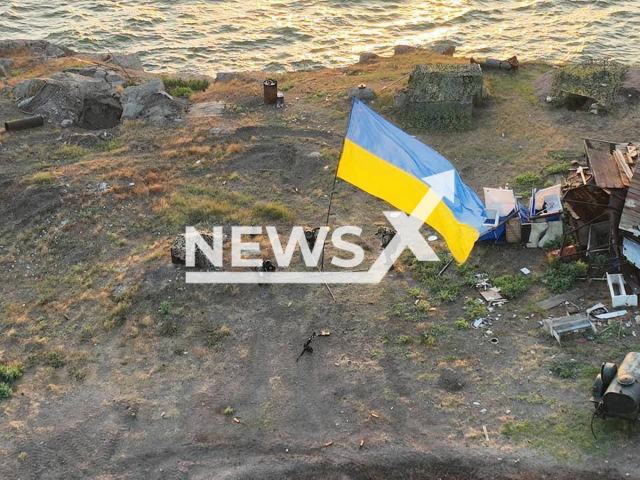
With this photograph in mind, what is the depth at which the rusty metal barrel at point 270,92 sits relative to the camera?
2542cm

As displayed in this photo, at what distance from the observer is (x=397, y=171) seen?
14.1 meters

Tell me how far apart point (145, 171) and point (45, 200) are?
→ 124 inches

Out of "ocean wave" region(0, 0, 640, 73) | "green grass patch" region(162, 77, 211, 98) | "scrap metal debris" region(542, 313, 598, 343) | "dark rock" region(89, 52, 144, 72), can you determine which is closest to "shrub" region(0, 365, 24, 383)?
"scrap metal debris" region(542, 313, 598, 343)

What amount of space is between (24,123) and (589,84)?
20407mm

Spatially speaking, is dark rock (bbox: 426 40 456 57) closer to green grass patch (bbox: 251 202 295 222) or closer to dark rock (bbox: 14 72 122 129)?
dark rock (bbox: 14 72 122 129)

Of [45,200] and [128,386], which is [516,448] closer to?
[128,386]

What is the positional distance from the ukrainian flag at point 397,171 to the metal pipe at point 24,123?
1514 cm

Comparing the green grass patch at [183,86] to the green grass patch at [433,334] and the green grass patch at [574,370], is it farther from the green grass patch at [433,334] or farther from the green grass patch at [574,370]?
the green grass patch at [574,370]

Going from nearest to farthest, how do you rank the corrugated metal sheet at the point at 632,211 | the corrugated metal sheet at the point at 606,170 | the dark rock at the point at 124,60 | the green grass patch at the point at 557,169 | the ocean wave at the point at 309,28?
the corrugated metal sheet at the point at 632,211 < the corrugated metal sheet at the point at 606,170 < the green grass patch at the point at 557,169 < the dark rock at the point at 124,60 < the ocean wave at the point at 309,28

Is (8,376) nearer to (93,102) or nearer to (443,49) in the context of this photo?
(93,102)

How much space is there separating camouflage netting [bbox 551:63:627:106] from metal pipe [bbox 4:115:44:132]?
18866 millimetres

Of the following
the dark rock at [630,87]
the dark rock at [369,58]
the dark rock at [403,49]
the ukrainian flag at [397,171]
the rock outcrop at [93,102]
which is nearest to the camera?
the ukrainian flag at [397,171]

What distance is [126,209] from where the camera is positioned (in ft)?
62.9

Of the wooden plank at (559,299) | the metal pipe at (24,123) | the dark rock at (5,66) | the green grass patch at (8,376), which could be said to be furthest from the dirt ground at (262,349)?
the dark rock at (5,66)
